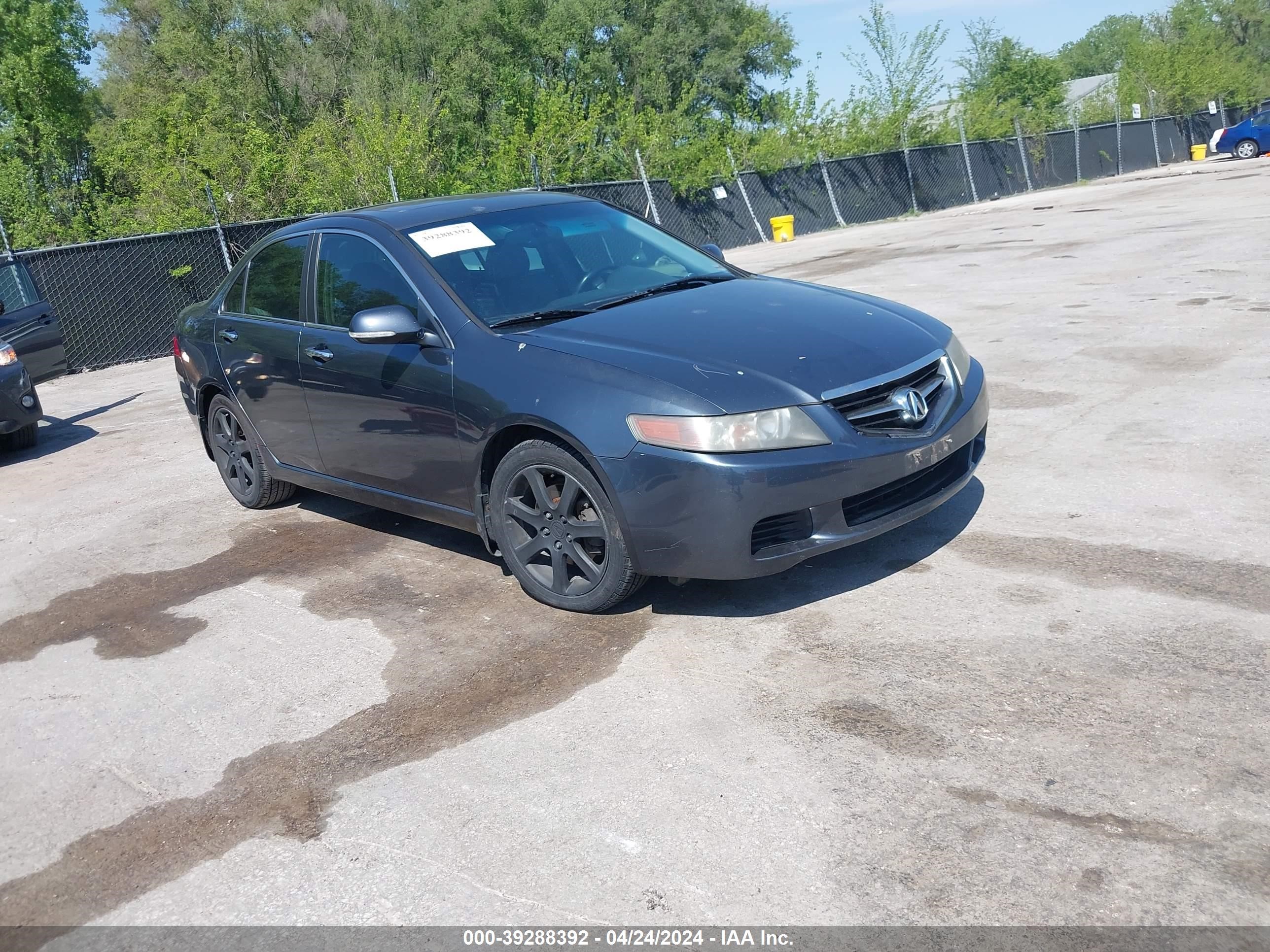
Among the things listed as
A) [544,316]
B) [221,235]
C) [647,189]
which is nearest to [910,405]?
[544,316]

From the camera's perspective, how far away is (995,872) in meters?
2.82

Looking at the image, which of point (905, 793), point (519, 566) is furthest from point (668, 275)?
point (905, 793)

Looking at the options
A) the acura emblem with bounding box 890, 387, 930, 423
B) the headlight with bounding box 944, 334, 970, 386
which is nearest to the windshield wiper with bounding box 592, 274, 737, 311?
the headlight with bounding box 944, 334, 970, 386

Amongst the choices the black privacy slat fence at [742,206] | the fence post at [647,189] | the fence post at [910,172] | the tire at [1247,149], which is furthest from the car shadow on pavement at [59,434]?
the tire at [1247,149]

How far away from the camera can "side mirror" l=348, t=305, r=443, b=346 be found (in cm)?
493

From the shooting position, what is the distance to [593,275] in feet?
17.9

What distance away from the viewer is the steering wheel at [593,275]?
17.5ft

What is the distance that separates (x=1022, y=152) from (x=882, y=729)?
3749 cm

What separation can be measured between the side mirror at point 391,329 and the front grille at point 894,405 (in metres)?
1.81

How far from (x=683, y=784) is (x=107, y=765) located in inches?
80.4

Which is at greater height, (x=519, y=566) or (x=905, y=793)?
(x=519, y=566)

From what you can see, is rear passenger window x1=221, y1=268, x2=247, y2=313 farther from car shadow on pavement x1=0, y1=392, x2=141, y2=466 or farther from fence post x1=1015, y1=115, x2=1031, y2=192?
fence post x1=1015, y1=115, x2=1031, y2=192

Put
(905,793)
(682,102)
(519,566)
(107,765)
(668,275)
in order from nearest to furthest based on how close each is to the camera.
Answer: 1. (905,793)
2. (107,765)
3. (519,566)
4. (668,275)
5. (682,102)

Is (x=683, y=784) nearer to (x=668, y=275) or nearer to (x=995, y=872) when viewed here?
(x=995, y=872)
